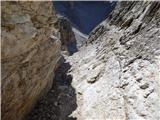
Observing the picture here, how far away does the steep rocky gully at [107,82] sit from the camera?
51.4ft

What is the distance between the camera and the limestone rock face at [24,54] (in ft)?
48.0

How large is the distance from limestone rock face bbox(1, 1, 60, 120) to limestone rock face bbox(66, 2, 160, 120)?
125 inches

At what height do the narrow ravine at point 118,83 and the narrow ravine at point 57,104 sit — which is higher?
the narrow ravine at point 118,83

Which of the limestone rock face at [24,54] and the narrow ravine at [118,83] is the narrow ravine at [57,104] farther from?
the limestone rock face at [24,54]

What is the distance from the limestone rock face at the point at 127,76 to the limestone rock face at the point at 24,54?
3.19 m

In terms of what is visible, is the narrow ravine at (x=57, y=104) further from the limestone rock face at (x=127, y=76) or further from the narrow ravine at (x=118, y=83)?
the limestone rock face at (x=127, y=76)

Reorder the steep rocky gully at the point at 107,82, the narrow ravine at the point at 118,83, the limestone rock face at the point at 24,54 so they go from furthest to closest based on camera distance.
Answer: the narrow ravine at the point at 118,83 < the steep rocky gully at the point at 107,82 < the limestone rock face at the point at 24,54

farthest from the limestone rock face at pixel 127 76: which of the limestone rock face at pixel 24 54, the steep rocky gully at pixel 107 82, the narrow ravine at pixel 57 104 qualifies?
the limestone rock face at pixel 24 54

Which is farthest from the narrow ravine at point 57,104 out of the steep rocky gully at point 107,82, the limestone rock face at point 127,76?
the limestone rock face at point 127,76

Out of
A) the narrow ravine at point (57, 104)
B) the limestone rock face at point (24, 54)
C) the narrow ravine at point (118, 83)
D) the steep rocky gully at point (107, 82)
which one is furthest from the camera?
the narrow ravine at point (57, 104)

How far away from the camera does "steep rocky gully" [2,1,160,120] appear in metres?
15.7

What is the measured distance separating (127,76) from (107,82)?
6.09 ft

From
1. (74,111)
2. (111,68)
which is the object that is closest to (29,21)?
(74,111)

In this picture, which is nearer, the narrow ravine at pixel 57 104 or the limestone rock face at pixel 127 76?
the limestone rock face at pixel 127 76
